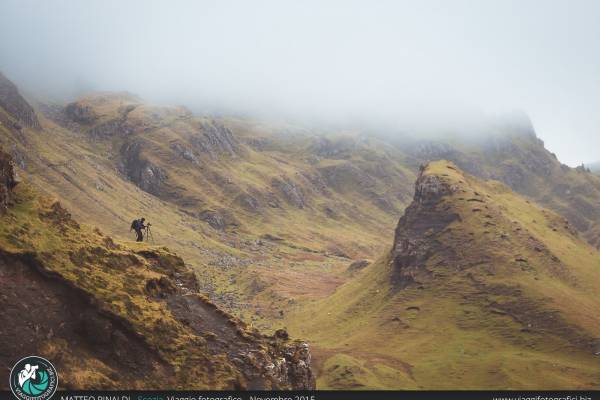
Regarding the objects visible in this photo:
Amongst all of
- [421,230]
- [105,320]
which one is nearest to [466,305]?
[421,230]

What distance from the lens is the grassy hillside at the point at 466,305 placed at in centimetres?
9512

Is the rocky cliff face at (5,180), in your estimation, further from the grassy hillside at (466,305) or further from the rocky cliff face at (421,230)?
the rocky cliff face at (421,230)

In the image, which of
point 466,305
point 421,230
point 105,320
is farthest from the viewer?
point 421,230

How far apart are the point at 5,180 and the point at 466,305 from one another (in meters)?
103

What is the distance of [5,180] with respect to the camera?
36938 millimetres

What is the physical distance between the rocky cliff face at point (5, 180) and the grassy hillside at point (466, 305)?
224ft

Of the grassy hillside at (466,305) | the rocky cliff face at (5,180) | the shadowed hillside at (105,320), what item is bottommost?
the grassy hillside at (466,305)

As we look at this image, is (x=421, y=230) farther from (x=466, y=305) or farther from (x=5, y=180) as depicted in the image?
(x=5, y=180)

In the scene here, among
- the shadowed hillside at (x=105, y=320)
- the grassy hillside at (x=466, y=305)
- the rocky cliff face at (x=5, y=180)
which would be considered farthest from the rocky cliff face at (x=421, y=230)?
the rocky cliff face at (x=5, y=180)

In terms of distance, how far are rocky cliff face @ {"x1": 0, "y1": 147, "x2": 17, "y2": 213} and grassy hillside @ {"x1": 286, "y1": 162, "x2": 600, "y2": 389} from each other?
68.2 metres

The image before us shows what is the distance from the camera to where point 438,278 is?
424ft

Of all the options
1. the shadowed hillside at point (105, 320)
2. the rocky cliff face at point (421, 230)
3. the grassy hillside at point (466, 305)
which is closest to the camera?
the shadowed hillside at point (105, 320)

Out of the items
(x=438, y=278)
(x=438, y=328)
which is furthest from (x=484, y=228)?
(x=438, y=328)

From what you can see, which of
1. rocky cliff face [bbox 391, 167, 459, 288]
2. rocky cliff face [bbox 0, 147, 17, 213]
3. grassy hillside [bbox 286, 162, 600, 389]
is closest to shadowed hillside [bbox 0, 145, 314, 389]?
rocky cliff face [bbox 0, 147, 17, 213]
